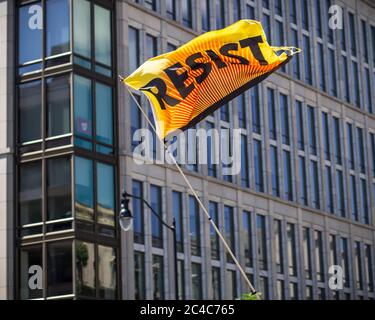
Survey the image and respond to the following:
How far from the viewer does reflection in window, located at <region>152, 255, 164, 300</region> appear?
47250 mm

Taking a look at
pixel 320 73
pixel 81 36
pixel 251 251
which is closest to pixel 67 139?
pixel 81 36

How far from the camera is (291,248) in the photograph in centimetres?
5944

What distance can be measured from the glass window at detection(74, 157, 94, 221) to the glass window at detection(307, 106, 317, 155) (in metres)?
21.4

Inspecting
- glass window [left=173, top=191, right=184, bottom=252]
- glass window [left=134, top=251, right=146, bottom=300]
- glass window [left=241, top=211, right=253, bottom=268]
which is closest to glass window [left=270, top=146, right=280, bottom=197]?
glass window [left=241, top=211, right=253, bottom=268]

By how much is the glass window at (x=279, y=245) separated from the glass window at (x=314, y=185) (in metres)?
4.61

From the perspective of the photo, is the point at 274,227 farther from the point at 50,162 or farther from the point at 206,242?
the point at 50,162

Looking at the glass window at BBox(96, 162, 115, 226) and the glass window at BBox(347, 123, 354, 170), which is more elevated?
the glass window at BBox(347, 123, 354, 170)

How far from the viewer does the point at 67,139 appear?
146 ft

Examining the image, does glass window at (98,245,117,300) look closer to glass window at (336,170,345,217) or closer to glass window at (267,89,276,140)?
glass window at (267,89,276,140)

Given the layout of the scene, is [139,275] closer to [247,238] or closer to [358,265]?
[247,238]

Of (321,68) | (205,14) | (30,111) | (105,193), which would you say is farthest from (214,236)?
(321,68)

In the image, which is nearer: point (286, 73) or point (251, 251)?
point (251, 251)

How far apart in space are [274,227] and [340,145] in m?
10.4
